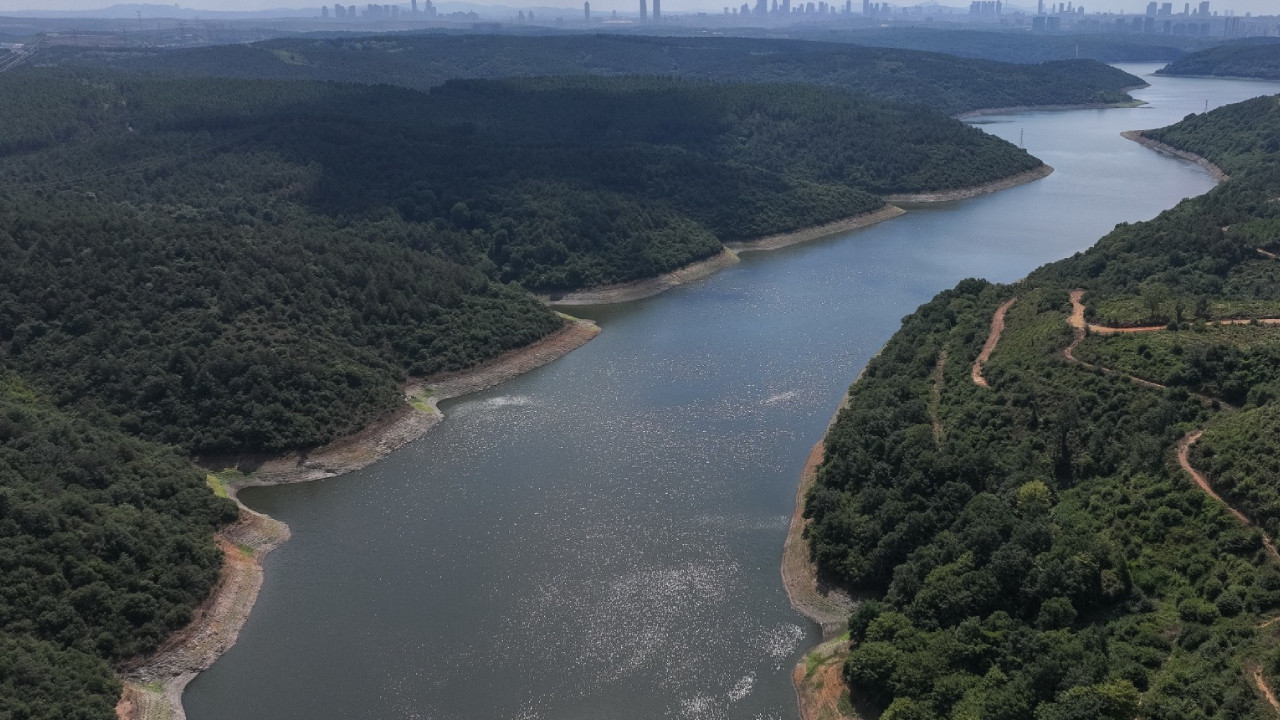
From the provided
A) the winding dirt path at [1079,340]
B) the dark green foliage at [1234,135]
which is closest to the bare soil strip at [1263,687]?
the winding dirt path at [1079,340]

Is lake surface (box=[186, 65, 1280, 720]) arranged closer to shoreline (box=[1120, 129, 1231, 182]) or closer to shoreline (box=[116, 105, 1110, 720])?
shoreline (box=[116, 105, 1110, 720])

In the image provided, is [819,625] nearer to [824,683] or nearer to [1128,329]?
[824,683]

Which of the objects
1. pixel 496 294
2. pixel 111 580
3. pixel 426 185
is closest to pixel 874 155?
pixel 426 185

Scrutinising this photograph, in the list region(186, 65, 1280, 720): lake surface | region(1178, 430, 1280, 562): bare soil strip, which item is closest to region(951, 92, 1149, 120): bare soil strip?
region(186, 65, 1280, 720): lake surface

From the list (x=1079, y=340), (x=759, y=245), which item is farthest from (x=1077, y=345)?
(x=759, y=245)

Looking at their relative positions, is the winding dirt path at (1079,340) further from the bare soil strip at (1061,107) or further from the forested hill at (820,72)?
the bare soil strip at (1061,107)

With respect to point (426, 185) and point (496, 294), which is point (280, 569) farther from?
point (426, 185)
